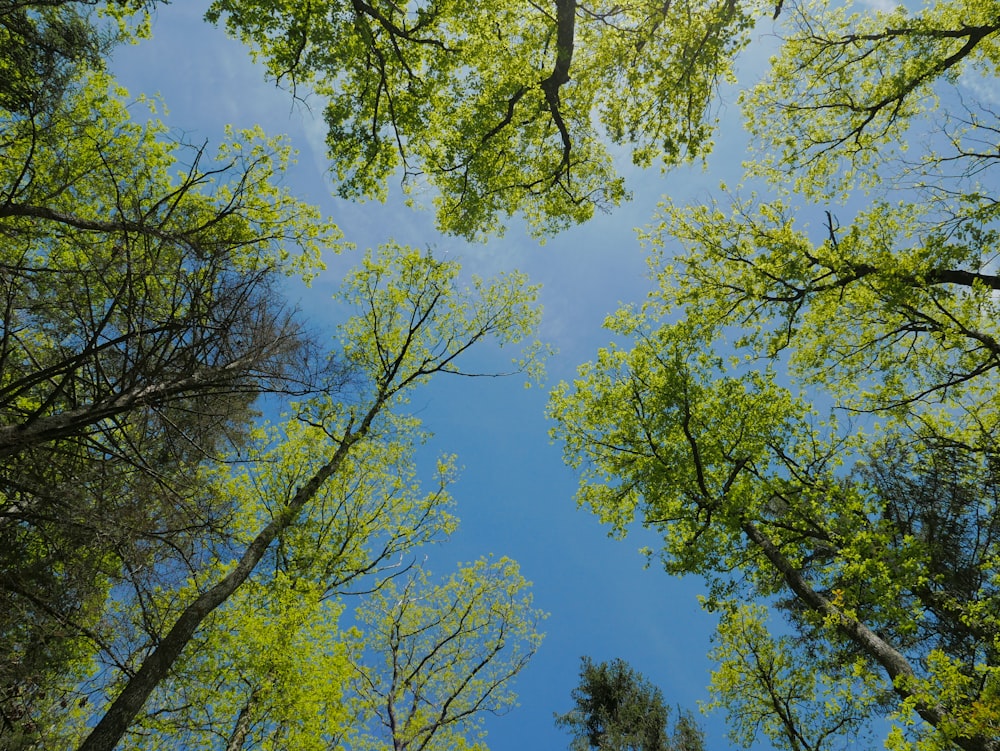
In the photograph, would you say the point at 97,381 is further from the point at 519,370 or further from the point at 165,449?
the point at 519,370

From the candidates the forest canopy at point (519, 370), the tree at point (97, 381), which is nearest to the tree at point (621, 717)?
the forest canopy at point (519, 370)

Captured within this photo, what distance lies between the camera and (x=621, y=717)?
725 inches

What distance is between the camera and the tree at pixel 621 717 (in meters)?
17.8

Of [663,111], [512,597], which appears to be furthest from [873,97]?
[512,597]

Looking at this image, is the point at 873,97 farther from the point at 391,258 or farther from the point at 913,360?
the point at 391,258

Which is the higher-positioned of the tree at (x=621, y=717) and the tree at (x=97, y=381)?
the tree at (x=621, y=717)

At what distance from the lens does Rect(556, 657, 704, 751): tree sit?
17.8 metres

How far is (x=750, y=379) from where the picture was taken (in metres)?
11.1

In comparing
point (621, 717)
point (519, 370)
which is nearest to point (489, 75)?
point (519, 370)

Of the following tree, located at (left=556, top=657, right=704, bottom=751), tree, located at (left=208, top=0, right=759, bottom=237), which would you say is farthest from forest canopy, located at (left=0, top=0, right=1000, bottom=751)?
tree, located at (left=556, top=657, right=704, bottom=751)

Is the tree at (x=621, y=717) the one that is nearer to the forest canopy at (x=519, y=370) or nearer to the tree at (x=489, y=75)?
the forest canopy at (x=519, y=370)

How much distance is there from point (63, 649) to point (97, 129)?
942cm

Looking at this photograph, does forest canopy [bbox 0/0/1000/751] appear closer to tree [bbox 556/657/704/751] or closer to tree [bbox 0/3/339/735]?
tree [bbox 0/3/339/735]

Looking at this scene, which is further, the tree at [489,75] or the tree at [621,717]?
the tree at [621,717]
